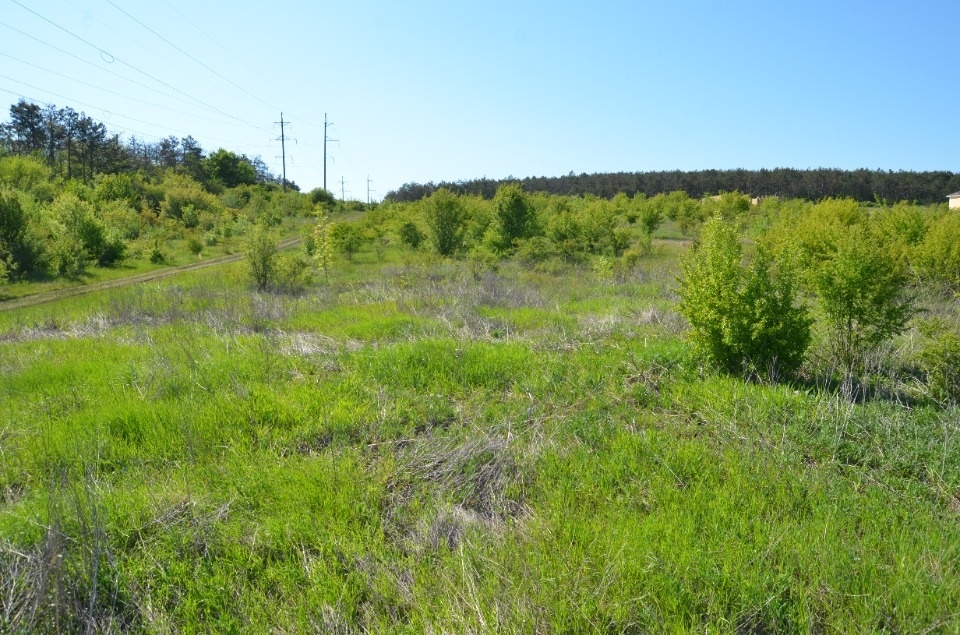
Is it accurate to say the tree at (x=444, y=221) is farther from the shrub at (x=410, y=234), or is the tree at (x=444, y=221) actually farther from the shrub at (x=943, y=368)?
the shrub at (x=943, y=368)

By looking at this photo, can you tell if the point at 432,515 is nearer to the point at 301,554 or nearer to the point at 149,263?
the point at 301,554

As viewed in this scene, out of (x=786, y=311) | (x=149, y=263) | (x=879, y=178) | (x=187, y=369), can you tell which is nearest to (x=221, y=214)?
(x=149, y=263)

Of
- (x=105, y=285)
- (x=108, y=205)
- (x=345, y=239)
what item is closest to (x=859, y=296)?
(x=105, y=285)

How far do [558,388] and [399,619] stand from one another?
3.21m

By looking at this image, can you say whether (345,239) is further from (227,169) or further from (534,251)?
(227,169)

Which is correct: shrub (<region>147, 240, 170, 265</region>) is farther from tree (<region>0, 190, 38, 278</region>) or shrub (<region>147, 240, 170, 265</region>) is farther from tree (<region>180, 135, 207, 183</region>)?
tree (<region>180, 135, 207, 183</region>)

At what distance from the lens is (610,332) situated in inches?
300

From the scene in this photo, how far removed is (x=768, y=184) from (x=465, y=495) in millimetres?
74630

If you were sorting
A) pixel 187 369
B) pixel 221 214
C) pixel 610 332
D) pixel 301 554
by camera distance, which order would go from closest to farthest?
1. pixel 301 554
2. pixel 187 369
3. pixel 610 332
4. pixel 221 214

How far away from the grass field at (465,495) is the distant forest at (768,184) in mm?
53878

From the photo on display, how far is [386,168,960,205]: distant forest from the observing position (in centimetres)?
6353

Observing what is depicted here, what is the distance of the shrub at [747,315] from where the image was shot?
5566mm

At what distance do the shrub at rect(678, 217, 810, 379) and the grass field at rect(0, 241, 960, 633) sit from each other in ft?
1.04

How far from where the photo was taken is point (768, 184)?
6738 cm
